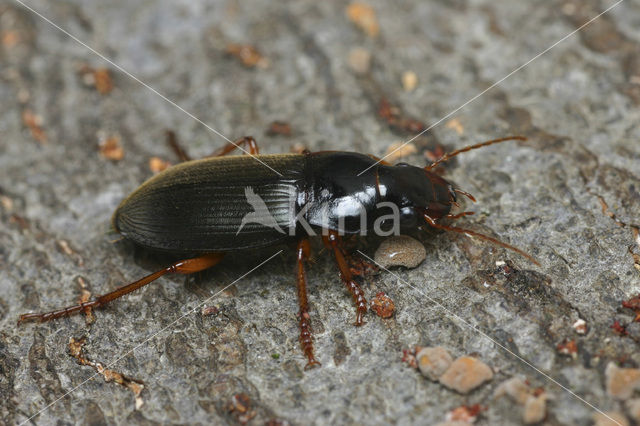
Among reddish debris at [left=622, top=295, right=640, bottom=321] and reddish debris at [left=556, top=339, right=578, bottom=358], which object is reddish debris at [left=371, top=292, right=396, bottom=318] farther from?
reddish debris at [left=622, top=295, right=640, bottom=321]

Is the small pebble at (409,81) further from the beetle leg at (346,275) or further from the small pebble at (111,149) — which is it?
the small pebble at (111,149)

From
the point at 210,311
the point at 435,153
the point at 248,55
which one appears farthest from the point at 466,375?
the point at 248,55

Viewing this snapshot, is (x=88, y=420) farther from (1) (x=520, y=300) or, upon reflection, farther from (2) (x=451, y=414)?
(1) (x=520, y=300)

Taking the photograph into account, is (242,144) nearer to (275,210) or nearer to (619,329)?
(275,210)

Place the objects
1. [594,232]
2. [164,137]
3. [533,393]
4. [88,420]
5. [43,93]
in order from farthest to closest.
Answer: [43,93], [164,137], [594,232], [88,420], [533,393]

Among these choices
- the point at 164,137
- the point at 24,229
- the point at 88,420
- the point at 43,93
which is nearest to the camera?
the point at 88,420

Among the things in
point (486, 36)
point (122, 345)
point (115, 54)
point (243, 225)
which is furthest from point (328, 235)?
point (115, 54)


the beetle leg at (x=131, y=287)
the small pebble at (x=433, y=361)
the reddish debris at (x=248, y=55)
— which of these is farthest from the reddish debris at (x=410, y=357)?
the reddish debris at (x=248, y=55)
